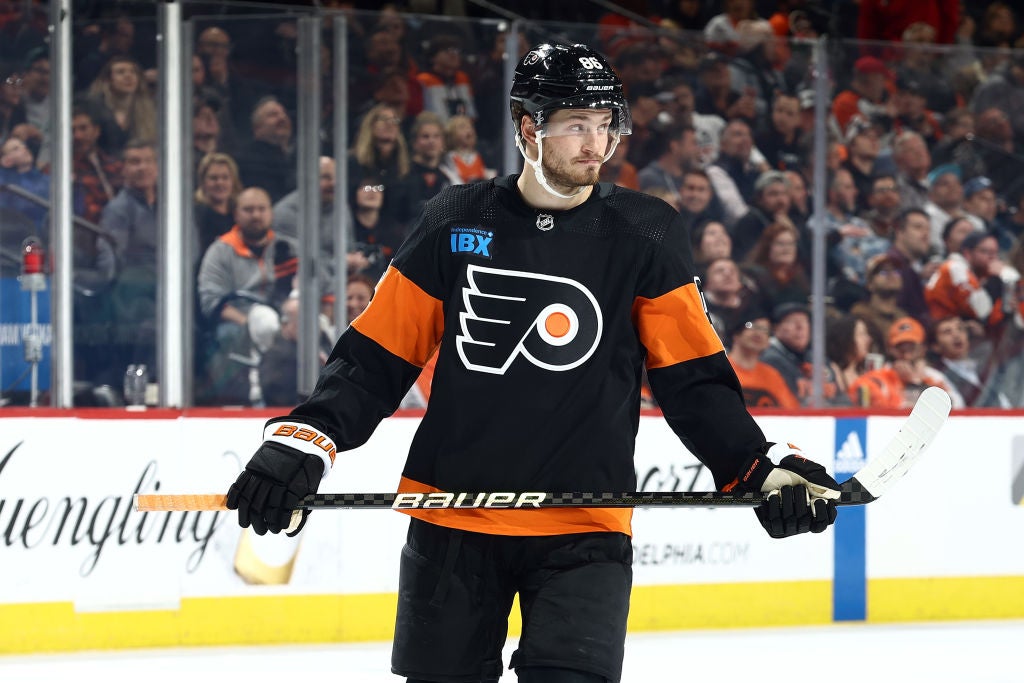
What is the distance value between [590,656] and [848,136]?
385 cm

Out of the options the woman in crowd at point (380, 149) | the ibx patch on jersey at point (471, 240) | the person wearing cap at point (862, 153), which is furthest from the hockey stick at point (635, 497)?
the person wearing cap at point (862, 153)

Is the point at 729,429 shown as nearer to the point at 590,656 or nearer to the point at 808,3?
the point at 590,656

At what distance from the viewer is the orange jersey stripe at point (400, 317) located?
220 centimetres

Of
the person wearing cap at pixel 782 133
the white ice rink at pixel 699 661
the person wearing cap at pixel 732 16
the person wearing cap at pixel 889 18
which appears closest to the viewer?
the white ice rink at pixel 699 661

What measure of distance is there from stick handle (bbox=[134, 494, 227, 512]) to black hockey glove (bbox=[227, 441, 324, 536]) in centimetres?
6

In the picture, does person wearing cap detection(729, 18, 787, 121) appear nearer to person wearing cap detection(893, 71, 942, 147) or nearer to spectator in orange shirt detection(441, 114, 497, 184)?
person wearing cap detection(893, 71, 942, 147)

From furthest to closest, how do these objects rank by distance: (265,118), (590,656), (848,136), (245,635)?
(848,136)
(265,118)
(245,635)
(590,656)

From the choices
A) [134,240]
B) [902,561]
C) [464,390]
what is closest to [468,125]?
[134,240]

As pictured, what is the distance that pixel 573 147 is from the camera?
212 cm

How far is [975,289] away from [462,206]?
3.81 metres

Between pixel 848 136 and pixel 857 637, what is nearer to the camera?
pixel 857 637

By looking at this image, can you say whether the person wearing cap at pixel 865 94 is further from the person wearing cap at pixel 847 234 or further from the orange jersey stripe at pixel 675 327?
the orange jersey stripe at pixel 675 327

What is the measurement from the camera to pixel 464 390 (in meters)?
2.13

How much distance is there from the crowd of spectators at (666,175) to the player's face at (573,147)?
2.78m
